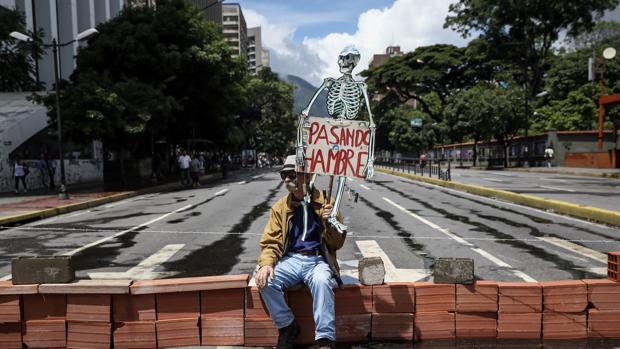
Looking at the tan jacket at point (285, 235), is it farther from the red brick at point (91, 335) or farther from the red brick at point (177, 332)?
Result: the red brick at point (91, 335)

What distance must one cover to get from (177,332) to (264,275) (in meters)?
1.05

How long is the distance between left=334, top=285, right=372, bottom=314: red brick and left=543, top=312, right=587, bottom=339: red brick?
1.63 m

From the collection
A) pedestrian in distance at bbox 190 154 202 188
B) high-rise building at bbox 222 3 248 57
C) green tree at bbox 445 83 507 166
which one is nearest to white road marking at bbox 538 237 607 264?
pedestrian in distance at bbox 190 154 202 188

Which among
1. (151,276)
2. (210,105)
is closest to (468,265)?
(151,276)

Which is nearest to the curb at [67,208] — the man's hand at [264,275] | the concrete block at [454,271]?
the man's hand at [264,275]

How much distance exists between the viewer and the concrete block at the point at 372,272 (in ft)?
14.7

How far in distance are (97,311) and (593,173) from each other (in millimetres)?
31941

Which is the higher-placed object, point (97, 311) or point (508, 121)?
point (508, 121)

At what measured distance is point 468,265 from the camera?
443 centimetres

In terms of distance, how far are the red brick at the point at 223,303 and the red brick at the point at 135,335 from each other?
1.60 ft

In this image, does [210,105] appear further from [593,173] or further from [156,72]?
[593,173]

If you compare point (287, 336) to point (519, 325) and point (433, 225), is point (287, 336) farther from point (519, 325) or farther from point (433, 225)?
point (433, 225)

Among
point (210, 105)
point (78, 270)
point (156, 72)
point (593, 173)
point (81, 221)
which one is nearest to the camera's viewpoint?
point (78, 270)

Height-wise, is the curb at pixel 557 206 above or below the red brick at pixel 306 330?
below
